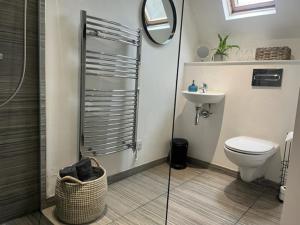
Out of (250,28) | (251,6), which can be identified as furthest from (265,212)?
(251,6)

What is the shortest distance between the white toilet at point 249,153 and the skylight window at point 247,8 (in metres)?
1.41

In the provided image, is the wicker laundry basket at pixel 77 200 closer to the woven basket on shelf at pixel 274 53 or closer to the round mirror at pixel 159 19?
the round mirror at pixel 159 19

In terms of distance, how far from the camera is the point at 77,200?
1.61 m

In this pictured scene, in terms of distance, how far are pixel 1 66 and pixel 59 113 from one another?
49 centimetres

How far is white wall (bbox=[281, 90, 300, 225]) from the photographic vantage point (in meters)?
1.25

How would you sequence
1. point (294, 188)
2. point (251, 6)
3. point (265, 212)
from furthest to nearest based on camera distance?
point (251, 6)
point (265, 212)
point (294, 188)

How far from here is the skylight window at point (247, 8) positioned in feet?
8.31

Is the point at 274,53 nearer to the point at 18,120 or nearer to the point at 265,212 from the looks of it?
the point at 265,212

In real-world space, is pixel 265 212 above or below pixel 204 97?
below

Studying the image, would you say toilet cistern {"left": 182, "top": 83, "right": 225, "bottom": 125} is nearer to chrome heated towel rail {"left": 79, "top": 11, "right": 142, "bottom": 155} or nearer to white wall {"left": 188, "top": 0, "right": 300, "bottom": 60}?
white wall {"left": 188, "top": 0, "right": 300, "bottom": 60}

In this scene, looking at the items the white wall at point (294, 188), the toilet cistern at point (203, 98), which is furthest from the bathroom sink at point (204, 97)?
the white wall at point (294, 188)

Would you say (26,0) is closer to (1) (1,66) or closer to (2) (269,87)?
(1) (1,66)

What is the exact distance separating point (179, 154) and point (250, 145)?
89cm

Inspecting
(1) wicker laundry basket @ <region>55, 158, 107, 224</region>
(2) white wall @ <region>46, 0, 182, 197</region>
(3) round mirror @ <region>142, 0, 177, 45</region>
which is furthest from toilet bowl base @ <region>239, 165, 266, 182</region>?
(3) round mirror @ <region>142, 0, 177, 45</region>
